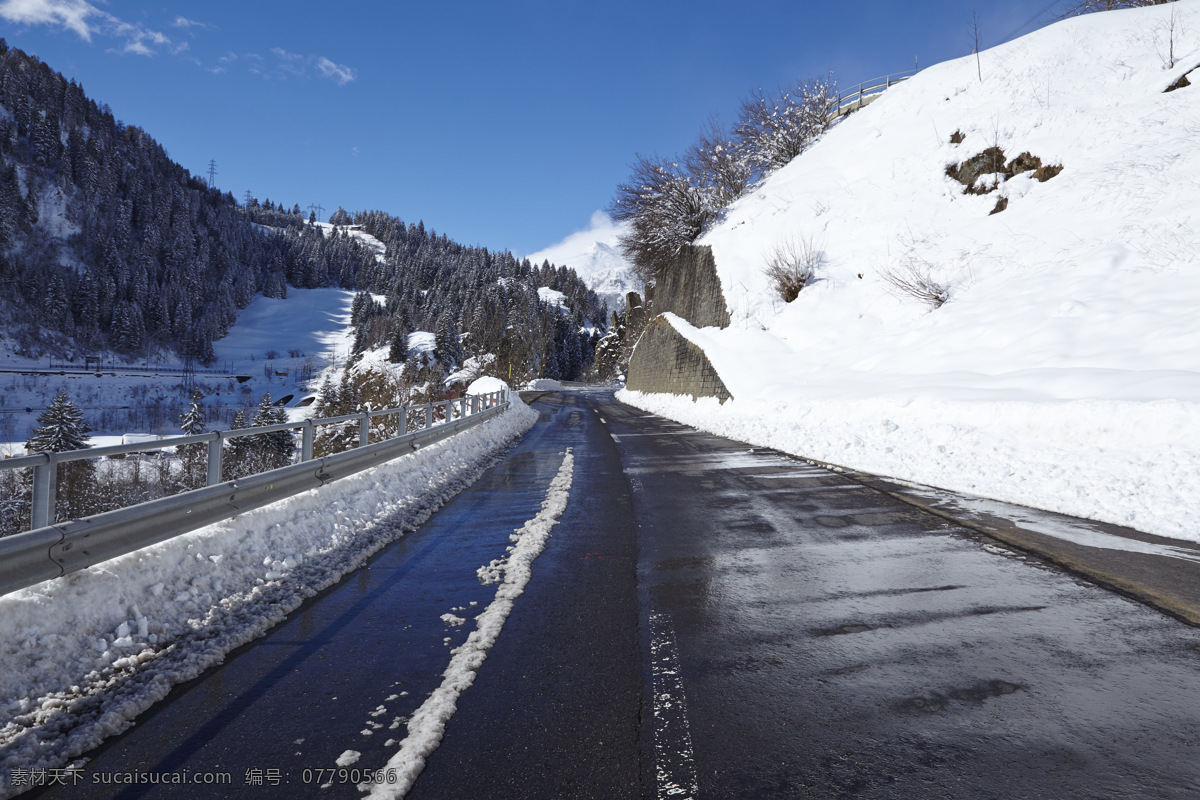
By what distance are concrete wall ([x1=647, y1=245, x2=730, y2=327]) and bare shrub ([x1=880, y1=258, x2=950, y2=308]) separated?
9.48 m

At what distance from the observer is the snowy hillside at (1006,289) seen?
9078 mm

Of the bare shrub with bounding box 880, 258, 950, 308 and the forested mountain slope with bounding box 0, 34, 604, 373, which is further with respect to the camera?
Answer: the forested mountain slope with bounding box 0, 34, 604, 373

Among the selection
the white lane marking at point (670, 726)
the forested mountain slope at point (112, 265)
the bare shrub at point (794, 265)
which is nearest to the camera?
the white lane marking at point (670, 726)

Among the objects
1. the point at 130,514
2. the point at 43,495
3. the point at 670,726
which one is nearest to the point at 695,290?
the point at 130,514

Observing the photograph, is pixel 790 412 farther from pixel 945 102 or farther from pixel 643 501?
pixel 945 102

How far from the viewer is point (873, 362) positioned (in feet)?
63.4

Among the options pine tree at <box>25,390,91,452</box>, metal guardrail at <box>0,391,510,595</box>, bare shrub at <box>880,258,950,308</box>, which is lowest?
pine tree at <box>25,390,91,452</box>

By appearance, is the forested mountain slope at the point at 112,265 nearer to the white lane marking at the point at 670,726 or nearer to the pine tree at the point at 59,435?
the pine tree at the point at 59,435

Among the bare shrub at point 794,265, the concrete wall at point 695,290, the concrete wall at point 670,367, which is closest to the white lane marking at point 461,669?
the concrete wall at point 670,367

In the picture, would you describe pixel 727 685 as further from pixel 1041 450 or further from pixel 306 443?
pixel 1041 450

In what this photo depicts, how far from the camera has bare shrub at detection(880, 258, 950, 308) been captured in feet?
69.1

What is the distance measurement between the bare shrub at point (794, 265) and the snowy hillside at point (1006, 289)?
395 mm

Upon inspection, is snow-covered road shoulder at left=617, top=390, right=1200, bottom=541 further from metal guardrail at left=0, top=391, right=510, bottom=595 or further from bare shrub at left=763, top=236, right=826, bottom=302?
bare shrub at left=763, top=236, right=826, bottom=302

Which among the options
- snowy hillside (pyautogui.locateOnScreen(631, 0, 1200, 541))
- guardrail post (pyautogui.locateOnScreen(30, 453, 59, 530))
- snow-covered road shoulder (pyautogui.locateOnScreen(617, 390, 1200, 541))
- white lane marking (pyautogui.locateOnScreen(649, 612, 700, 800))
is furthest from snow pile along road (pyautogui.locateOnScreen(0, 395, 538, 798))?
snowy hillside (pyautogui.locateOnScreen(631, 0, 1200, 541))
